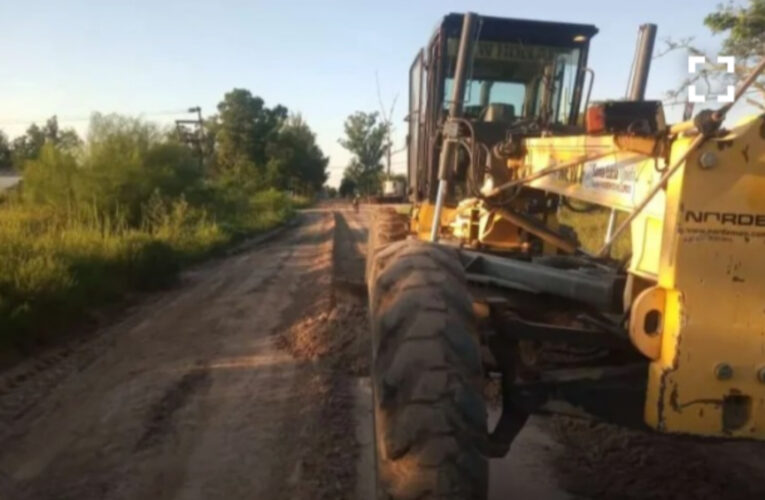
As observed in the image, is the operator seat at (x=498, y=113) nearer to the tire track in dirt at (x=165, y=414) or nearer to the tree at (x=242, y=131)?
the tire track in dirt at (x=165, y=414)

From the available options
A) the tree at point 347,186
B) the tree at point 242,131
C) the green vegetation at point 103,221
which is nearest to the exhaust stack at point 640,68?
the green vegetation at point 103,221

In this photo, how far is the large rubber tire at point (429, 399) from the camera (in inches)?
135

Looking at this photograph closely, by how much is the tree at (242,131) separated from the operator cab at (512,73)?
227 feet

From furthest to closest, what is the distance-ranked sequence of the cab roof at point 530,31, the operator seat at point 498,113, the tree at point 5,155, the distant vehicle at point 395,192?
the tree at point 5,155, the distant vehicle at point 395,192, the cab roof at point 530,31, the operator seat at point 498,113

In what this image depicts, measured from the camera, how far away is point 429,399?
3500mm

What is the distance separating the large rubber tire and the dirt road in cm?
174

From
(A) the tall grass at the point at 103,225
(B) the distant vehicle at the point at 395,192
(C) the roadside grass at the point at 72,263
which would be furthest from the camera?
(B) the distant vehicle at the point at 395,192

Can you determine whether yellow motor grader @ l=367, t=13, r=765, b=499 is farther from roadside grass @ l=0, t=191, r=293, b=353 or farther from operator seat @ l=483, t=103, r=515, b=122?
roadside grass @ l=0, t=191, r=293, b=353

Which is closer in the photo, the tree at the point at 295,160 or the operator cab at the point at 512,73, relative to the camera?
the operator cab at the point at 512,73

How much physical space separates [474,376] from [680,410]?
2.66 ft

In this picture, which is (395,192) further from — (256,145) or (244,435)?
(256,145)

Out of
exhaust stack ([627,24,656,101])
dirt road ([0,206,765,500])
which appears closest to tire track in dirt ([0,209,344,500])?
dirt road ([0,206,765,500])

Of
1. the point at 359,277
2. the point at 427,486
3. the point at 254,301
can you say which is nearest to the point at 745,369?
the point at 427,486

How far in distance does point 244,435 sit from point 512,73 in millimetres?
4265
